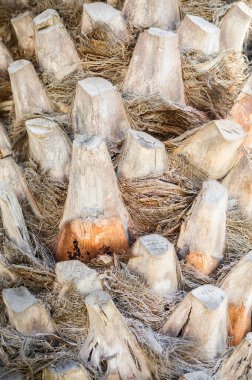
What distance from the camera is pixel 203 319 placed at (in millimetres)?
1022

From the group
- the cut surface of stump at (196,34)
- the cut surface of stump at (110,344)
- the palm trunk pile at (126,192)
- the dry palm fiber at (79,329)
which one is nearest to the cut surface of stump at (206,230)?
the palm trunk pile at (126,192)

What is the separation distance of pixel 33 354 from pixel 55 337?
0.05 metres

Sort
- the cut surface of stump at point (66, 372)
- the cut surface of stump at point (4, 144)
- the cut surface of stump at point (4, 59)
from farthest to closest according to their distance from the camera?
the cut surface of stump at point (4, 59) → the cut surface of stump at point (4, 144) → the cut surface of stump at point (66, 372)

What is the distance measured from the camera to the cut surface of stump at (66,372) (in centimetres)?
95

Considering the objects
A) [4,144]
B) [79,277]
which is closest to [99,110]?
[4,144]

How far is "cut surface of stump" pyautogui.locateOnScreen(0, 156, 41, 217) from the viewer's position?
112cm

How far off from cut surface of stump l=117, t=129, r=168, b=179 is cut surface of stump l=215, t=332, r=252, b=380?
1.15 ft

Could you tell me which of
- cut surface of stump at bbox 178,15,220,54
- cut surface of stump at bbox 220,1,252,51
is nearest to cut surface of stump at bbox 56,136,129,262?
cut surface of stump at bbox 178,15,220,54

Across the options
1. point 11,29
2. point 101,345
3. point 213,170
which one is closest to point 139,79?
point 213,170

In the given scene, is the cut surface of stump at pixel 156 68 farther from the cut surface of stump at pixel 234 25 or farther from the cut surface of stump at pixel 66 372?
the cut surface of stump at pixel 66 372

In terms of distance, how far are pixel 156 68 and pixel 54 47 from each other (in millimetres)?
223

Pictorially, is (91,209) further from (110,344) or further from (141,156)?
(110,344)

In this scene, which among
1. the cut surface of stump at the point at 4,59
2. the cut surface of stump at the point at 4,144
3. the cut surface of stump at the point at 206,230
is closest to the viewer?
the cut surface of stump at the point at 206,230

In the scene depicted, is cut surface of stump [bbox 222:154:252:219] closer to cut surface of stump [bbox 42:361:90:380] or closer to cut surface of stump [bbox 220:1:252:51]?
cut surface of stump [bbox 220:1:252:51]
